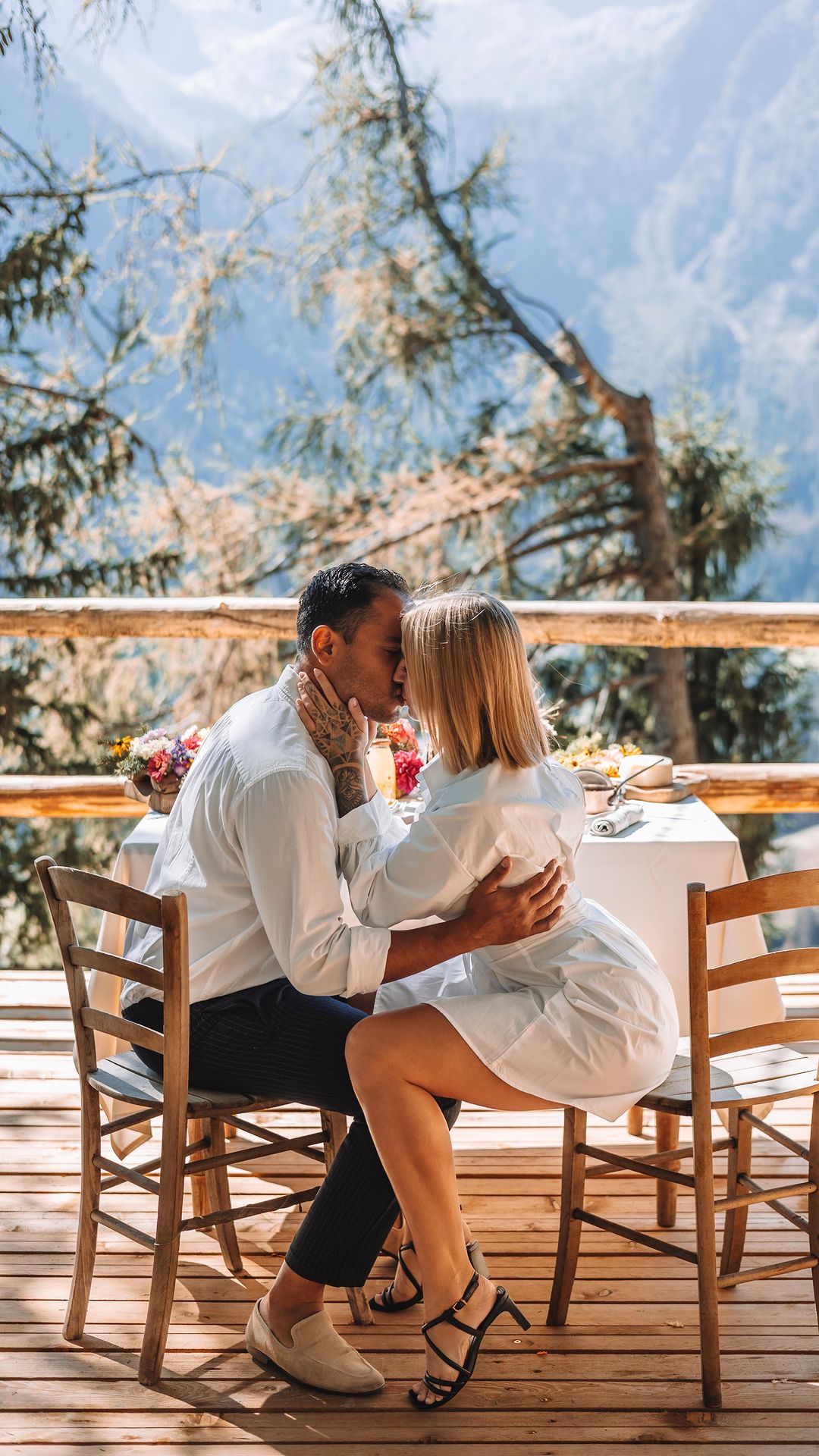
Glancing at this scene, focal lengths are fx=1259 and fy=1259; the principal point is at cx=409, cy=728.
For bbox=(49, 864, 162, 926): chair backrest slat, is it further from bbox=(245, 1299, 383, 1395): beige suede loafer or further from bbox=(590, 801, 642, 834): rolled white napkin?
bbox=(590, 801, 642, 834): rolled white napkin

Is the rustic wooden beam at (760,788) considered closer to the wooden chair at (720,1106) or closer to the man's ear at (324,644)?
the wooden chair at (720,1106)

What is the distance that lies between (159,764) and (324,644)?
0.80m

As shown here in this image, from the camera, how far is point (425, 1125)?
1.80m

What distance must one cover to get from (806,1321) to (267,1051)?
3.46ft

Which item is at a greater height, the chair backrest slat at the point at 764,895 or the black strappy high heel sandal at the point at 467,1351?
the chair backrest slat at the point at 764,895

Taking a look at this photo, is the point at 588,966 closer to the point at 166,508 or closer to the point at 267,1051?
the point at 267,1051

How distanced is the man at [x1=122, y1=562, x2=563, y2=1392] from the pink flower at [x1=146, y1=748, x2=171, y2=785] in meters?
0.59

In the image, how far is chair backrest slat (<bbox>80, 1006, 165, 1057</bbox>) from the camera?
1891 mm

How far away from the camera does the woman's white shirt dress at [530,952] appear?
182 cm

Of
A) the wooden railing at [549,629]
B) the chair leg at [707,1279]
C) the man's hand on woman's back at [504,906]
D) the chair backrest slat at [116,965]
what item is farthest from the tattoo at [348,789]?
the wooden railing at [549,629]

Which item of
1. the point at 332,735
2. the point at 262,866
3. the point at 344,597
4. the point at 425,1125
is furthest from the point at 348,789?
the point at 425,1125

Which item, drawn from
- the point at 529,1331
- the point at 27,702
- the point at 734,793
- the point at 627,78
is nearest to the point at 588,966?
the point at 529,1331

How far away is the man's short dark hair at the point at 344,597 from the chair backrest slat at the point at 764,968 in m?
0.76

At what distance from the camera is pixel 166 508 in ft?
27.5
